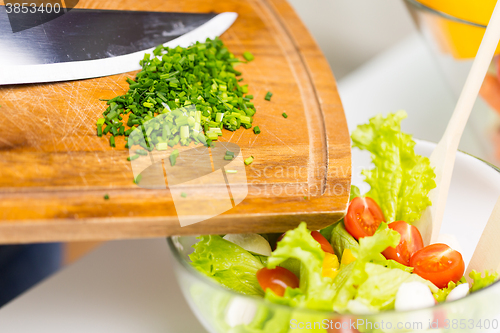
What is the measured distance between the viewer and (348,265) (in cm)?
63

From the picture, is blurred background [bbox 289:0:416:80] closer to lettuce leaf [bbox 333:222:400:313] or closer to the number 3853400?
the number 3853400

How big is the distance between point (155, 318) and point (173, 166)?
1.03 feet

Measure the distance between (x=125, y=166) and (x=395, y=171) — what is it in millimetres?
511

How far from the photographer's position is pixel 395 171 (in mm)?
819

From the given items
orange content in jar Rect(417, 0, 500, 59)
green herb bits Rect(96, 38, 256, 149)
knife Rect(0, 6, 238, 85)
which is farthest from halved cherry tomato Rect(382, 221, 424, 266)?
knife Rect(0, 6, 238, 85)

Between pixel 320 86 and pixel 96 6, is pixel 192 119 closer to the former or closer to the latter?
pixel 320 86

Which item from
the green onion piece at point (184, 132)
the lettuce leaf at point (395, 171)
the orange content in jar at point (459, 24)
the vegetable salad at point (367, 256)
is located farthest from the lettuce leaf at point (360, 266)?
the orange content in jar at point (459, 24)

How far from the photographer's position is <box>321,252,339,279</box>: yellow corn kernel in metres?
0.64

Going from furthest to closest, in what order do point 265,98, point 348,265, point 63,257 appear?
point 63,257
point 265,98
point 348,265

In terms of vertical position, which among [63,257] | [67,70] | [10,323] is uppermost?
[67,70]

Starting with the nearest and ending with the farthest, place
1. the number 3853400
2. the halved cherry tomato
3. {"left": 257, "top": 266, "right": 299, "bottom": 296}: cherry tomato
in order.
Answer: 1. {"left": 257, "top": 266, "right": 299, "bottom": 296}: cherry tomato
2. the halved cherry tomato
3. the number 3853400

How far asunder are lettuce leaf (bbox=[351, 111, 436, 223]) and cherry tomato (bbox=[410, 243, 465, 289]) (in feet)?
0.45

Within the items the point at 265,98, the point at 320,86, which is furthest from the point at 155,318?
the point at 320,86

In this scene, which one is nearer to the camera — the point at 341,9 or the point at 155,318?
the point at 155,318
